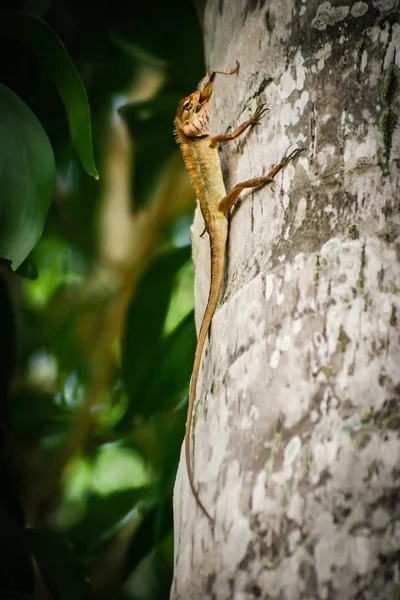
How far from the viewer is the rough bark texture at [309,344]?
A: 810mm

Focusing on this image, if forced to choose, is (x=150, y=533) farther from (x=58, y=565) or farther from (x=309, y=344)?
(x=309, y=344)

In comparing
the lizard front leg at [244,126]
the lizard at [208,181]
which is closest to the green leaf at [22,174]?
the lizard at [208,181]

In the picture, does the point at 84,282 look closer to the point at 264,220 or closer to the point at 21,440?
the point at 21,440

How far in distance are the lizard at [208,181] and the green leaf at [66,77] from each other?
30cm

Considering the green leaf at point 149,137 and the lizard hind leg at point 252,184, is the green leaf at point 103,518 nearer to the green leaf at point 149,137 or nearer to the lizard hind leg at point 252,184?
the green leaf at point 149,137

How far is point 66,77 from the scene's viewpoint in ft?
5.54

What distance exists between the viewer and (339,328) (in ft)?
3.03

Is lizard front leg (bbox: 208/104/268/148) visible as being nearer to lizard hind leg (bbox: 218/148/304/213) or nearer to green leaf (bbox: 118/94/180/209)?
lizard hind leg (bbox: 218/148/304/213)

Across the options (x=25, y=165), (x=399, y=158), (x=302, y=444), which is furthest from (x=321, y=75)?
(x=25, y=165)

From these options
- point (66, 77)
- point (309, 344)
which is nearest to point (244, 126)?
point (309, 344)

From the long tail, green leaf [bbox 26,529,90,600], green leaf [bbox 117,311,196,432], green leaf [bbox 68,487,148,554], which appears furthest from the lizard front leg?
green leaf [bbox 68,487,148,554]

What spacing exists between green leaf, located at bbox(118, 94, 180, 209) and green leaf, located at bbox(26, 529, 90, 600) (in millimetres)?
1277

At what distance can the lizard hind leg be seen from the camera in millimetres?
1143

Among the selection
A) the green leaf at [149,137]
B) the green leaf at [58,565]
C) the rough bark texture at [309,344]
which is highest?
the green leaf at [149,137]
